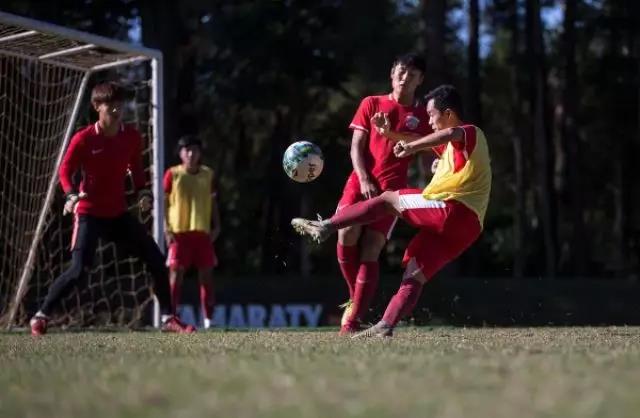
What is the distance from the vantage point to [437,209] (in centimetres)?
771

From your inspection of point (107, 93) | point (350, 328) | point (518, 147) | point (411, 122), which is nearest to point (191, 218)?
point (107, 93)

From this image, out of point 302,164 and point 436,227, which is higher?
point 302,164

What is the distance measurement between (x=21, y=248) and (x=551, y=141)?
17738 mm

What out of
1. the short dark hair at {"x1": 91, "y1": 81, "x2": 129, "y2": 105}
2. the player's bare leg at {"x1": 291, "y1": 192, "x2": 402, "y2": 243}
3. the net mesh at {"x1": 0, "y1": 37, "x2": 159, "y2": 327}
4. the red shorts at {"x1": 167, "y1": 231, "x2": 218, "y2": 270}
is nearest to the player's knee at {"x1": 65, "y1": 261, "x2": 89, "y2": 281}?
the short dark hair at {"x1": 91, "y1": 81, "x2": 129, "y2": 105}

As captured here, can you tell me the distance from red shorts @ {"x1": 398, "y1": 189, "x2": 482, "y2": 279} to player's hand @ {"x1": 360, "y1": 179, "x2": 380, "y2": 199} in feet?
2.90

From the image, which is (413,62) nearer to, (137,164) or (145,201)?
(145,201)

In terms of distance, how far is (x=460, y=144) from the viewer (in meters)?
7.75

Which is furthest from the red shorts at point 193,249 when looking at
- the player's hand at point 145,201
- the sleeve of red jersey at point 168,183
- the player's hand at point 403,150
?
the player's hand at point 403,150

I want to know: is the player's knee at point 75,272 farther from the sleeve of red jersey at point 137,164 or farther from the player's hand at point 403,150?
the player's hand at point 403,150

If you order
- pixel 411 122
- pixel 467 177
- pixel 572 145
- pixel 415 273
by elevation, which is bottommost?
pixel 415 273

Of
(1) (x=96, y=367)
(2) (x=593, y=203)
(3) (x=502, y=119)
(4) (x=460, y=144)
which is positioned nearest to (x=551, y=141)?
(2) (x=593, y=203)

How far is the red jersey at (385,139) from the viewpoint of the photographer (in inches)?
357

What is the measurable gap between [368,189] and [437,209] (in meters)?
1.18

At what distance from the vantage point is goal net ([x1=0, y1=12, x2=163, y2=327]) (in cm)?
1284
